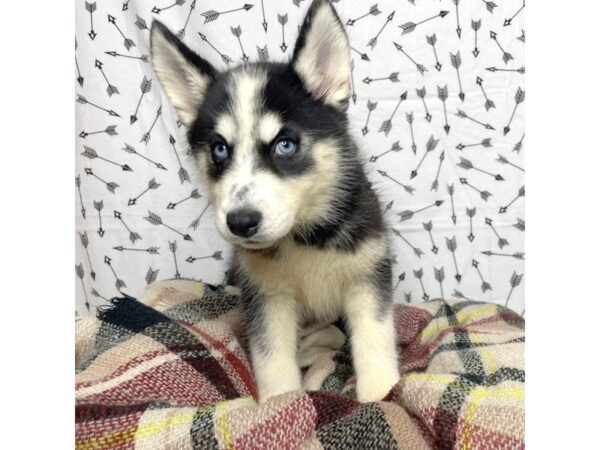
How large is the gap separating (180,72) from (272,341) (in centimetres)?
99

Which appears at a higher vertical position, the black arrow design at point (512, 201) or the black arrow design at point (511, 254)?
the black arrow design at point (512, 201)

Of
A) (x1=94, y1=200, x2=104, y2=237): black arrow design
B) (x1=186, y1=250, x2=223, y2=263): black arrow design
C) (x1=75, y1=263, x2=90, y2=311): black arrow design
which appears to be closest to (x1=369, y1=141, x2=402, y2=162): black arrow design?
(x1=186, y1=250, x2=223, y2=263): black arrow design

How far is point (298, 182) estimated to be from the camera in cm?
158

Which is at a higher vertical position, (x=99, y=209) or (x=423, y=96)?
(x=423, y=96)

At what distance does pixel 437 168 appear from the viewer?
258 centimetres

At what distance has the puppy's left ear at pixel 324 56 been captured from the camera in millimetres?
1602

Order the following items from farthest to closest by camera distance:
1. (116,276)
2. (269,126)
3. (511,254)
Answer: (116,276), (511,254), (269,126)

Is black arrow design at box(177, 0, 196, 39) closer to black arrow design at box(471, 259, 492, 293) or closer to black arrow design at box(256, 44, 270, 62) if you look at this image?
black arrow design at box(256, 44, 270, 62)

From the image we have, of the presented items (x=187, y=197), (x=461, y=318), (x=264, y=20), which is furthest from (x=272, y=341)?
(x=264, y=20)

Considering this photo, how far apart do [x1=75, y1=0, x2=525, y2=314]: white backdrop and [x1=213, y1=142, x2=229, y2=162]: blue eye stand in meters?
0.86

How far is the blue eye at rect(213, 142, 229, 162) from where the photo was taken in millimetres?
1625

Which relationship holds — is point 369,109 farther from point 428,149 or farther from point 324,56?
point 324,56

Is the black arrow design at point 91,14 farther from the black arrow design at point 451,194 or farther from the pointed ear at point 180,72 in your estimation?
the black arrow design at point 451,194

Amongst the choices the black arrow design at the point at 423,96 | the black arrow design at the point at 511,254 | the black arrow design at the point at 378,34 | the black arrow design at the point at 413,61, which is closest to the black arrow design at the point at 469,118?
the black arrow design at the point at 423,96
